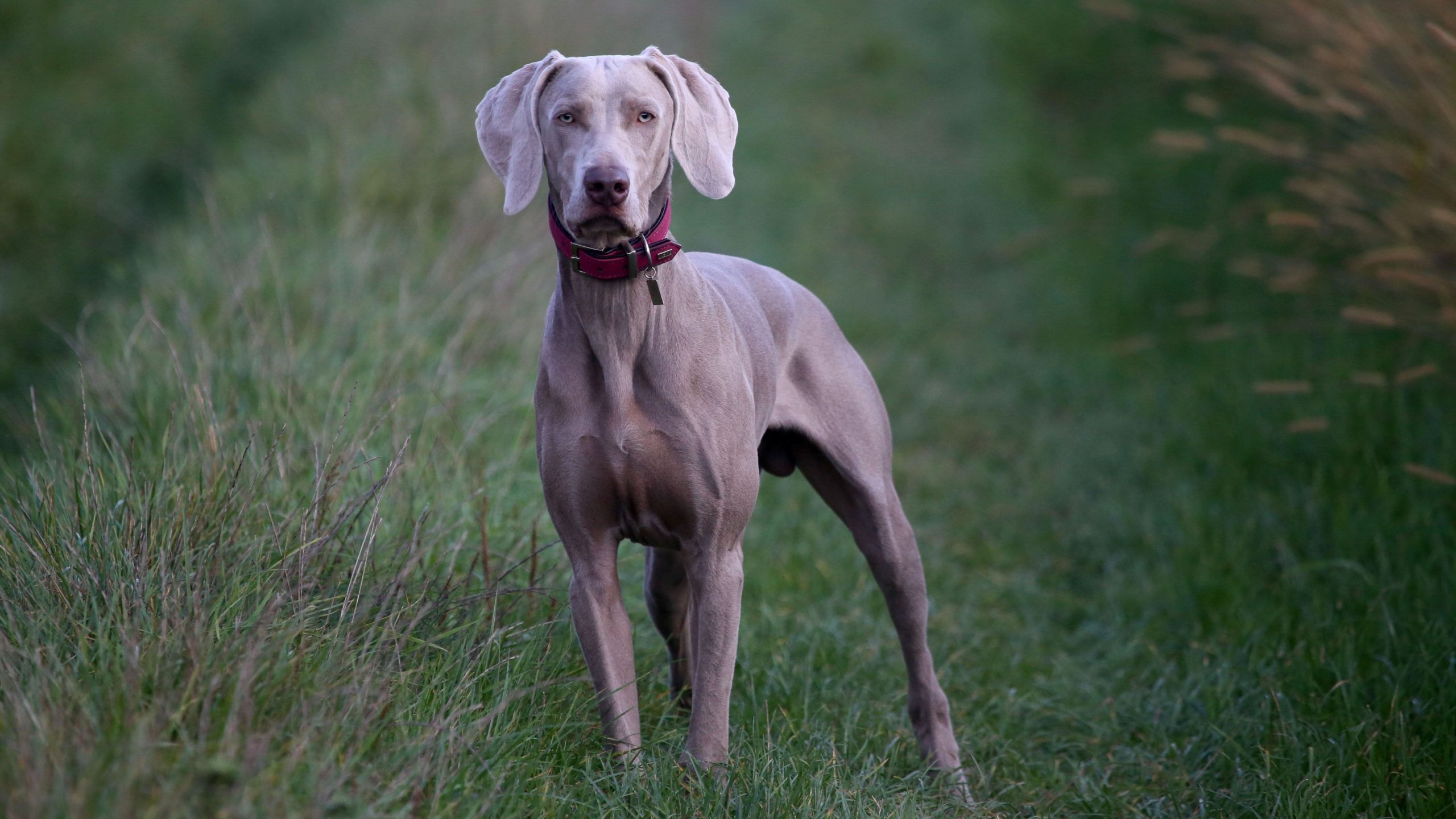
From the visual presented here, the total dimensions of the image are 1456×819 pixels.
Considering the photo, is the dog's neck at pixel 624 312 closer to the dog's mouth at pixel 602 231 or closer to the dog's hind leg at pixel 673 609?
the dog's mouth at pixel 602 231

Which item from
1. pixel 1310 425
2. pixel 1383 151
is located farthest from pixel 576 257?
pixel 1383 151

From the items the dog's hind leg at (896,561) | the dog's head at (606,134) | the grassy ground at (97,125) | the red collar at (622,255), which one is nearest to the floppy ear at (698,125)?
the dog's head at (606,134)

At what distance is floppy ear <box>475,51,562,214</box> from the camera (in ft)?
9.49

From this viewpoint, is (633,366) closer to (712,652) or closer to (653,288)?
(653,288)

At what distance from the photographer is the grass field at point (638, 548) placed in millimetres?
2656

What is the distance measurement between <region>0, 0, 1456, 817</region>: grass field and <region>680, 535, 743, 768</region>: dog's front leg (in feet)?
0.31

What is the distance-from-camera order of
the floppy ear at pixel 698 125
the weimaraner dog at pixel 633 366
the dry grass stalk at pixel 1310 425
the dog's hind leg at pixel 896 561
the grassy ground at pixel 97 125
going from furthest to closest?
the grassy ground at pixel 97 125, the dry grass stalk at pixel 1310 425, the dog's hind leg at pixel 896 561, the floppy ear at pixel 698 125, the weimaraner dog at pixel 633 366

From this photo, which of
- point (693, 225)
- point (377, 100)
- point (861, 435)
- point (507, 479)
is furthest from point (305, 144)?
point (861, 435)

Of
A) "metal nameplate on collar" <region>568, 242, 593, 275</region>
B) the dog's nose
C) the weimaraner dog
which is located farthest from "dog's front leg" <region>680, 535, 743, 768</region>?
the dog's nose

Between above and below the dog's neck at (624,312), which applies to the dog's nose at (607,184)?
above

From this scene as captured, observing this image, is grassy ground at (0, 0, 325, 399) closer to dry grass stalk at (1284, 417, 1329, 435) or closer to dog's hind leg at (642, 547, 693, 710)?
dog's hind leg at (642, 547, 693, 710)

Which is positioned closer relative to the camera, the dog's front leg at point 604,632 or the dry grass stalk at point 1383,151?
the dog's front leg at point 604,632

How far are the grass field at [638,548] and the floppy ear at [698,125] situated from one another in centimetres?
118

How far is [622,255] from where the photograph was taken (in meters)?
2.89
